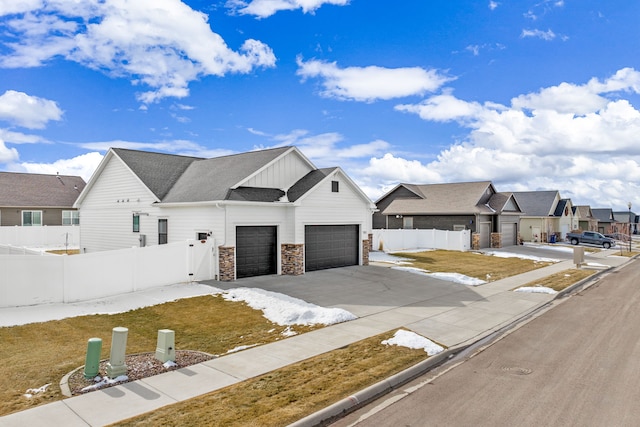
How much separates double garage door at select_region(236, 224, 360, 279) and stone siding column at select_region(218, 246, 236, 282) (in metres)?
0.63

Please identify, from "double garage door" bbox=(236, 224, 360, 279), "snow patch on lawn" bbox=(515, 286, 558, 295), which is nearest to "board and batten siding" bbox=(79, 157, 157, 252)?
"double garage door" bbox=(236, 224, 360, 279)

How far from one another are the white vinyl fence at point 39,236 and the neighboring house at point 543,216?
46257 mm

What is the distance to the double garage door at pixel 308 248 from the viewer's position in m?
19.2

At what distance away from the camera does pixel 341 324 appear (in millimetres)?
11992

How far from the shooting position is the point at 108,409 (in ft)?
22.0

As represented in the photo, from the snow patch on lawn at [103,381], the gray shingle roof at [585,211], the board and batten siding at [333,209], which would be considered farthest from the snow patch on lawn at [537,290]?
the gray shingle roof at [585,211]

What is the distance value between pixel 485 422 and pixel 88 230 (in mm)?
26504

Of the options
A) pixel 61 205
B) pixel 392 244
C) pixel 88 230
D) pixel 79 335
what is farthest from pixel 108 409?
pixel 61 205

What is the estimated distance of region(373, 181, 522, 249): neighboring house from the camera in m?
39.1

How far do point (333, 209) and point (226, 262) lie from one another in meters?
6.52

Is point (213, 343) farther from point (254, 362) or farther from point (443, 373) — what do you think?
point (443, 373)

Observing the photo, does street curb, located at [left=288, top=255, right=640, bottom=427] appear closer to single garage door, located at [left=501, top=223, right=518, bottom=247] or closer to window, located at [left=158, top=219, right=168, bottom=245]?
window, located at [left=158, top=219, right=168, bottom=245]

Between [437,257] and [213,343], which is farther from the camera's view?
[437,257]

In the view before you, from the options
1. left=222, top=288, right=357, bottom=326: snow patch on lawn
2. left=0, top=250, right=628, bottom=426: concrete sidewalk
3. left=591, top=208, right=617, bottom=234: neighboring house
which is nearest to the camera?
left=0, top=250, right=628, bottom=426: concrete sidewalk
